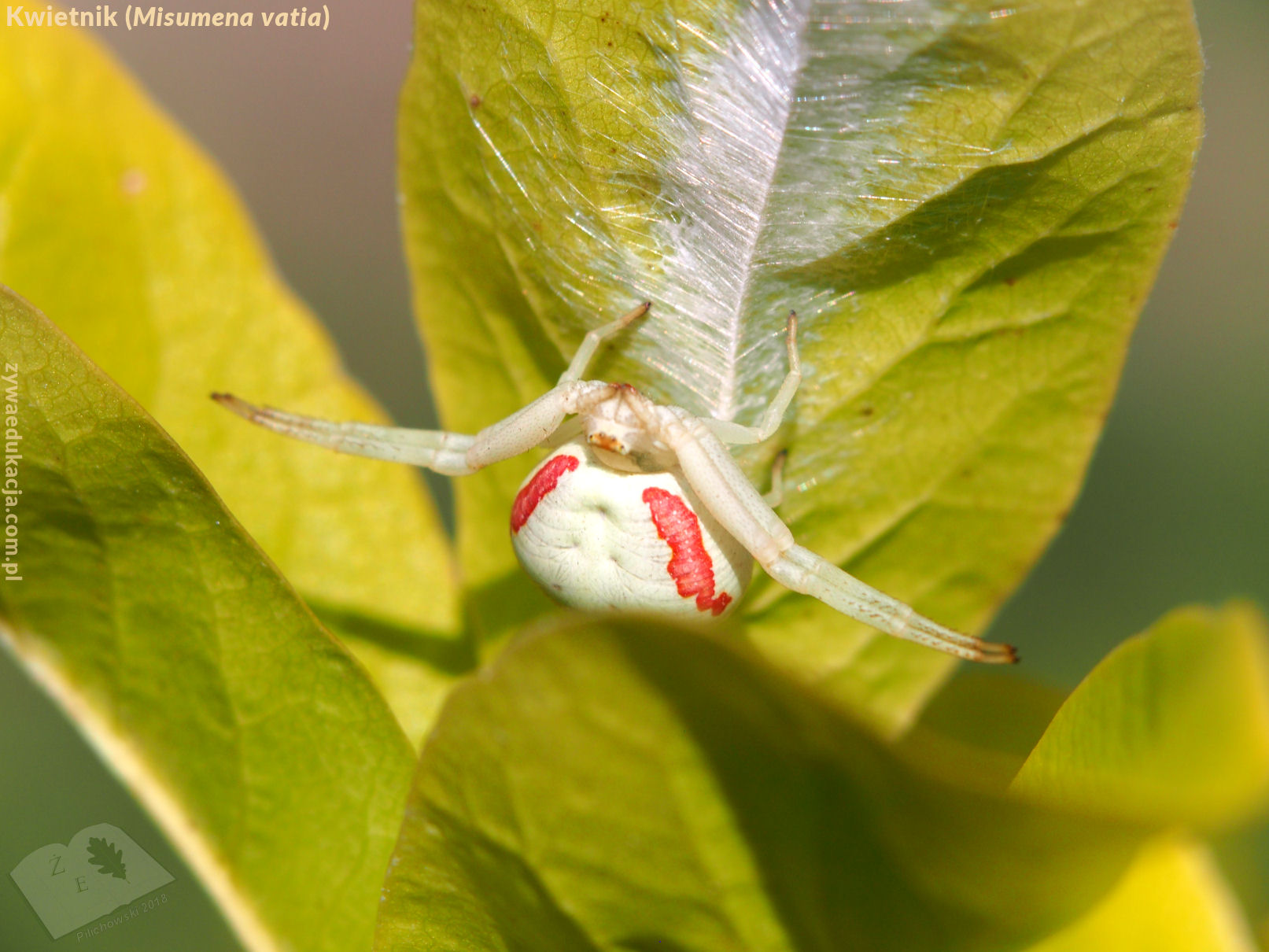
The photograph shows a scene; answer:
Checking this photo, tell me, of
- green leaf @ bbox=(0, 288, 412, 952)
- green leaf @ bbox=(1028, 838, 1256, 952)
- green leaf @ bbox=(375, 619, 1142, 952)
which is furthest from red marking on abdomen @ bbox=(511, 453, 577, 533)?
green leaf @ bbox=(1028, 838, 1256, 952)

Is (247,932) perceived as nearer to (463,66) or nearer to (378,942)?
(378,942)

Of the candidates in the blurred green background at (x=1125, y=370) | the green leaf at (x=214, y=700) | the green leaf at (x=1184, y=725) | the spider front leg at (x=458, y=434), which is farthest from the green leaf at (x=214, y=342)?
the green leaf at (x=1184, y=725)

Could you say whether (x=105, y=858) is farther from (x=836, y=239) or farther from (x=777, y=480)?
(x=836, y=239)

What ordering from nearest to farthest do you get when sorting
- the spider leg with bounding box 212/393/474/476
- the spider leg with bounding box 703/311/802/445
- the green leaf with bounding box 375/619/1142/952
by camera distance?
the green leaf with bounding box 375/619/1142/952 → the spider leg with bounding box 703/311/802/445 → the spider leg with bounding box 212/393/474/476

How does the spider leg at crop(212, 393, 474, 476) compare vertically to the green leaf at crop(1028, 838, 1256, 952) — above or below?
above

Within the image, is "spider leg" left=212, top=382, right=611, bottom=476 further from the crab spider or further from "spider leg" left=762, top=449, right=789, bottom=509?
"spider leg" left=762, top=449, right=789, bottom=509

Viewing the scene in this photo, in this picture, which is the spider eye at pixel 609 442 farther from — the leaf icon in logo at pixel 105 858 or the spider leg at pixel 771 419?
the leaf icon in logo at pixel 105 858
